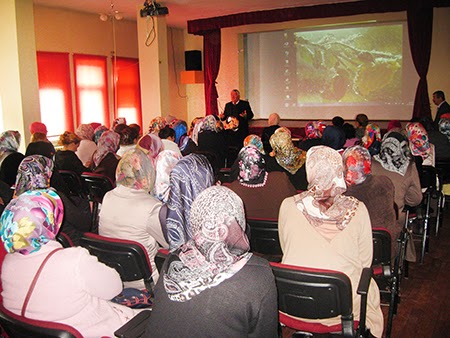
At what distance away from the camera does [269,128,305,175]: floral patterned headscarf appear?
4.43 m

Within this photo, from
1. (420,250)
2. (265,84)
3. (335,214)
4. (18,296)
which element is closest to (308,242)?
(335,214)

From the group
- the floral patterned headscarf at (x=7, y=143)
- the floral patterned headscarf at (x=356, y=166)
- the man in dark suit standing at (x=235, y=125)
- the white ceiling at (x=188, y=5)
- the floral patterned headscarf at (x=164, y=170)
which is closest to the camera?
the floral patterned headscarf at (x=356, y=166)

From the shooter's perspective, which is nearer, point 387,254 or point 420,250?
point 387,254

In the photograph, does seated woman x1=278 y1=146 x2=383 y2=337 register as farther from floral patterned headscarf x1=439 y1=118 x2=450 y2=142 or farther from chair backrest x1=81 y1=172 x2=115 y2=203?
floral patterned headscarf x1=439 y1=118 x2=450 y2=142

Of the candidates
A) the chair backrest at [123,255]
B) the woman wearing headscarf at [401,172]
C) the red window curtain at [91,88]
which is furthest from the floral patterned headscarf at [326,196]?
the red window curtain at [91,88]

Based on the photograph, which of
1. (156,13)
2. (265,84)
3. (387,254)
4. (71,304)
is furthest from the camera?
(265,84)

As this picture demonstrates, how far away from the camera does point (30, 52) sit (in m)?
6.83

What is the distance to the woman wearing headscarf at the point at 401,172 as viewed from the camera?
3760 mm

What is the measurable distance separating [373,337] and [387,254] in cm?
54

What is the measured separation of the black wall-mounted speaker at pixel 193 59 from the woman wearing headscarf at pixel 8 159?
7.91m

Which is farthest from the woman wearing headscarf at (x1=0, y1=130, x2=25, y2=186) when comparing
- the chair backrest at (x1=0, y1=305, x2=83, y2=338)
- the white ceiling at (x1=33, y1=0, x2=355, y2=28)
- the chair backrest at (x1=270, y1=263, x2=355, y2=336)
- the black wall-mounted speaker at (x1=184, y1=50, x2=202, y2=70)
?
the black wall-mounted speaker at (x1=184, y1=50, x2=202, y2=70)

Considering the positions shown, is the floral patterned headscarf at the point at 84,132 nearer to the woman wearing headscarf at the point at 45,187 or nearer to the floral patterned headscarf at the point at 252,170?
the woman wearing headscarf at the point at 45,187

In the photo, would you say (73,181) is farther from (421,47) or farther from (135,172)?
(421,47)

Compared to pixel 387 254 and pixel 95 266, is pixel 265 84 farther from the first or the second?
pixel 95 266
